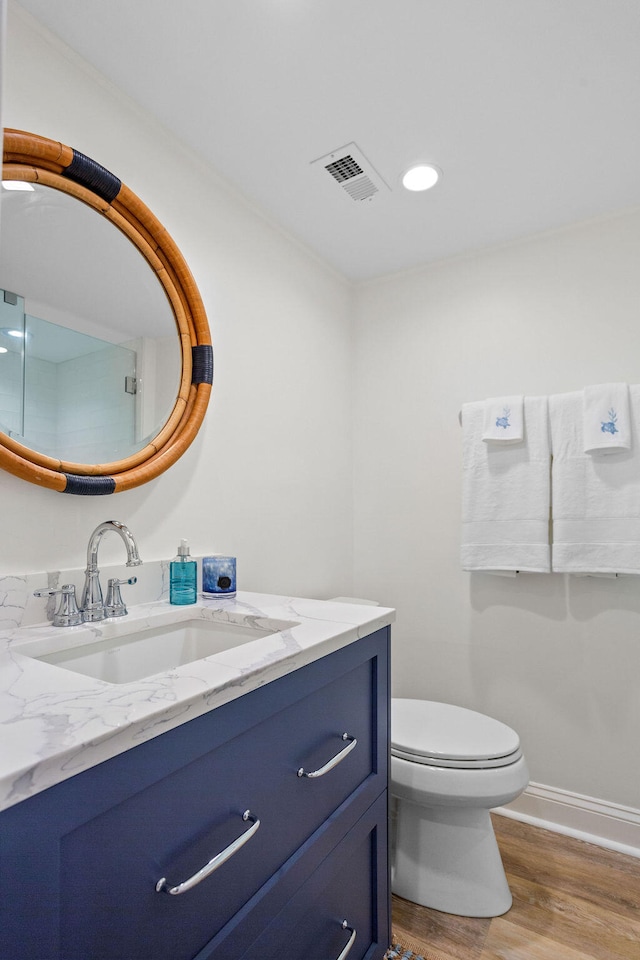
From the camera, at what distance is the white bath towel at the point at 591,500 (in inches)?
68.3

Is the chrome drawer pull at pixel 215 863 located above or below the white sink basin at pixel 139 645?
below

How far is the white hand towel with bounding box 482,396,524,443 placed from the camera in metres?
1.92

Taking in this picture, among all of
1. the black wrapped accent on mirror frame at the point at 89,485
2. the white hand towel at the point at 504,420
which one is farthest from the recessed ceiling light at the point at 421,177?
the black wrapped accent on mirror frame at the point at 89,485

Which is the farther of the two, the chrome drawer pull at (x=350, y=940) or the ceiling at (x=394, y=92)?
the ceiling at (x=394, y=92)

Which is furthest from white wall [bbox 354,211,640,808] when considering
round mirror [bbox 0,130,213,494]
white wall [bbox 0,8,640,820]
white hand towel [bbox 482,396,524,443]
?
round mirror [bbox 0,130,213,494]

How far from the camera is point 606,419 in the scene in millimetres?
1770

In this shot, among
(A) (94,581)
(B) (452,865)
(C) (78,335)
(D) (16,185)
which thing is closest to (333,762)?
(A) (94,581)

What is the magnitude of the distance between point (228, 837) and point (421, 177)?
1858 millimetres

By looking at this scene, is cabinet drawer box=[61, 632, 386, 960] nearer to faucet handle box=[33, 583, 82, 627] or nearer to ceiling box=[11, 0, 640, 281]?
faucet handle box=[33, 583, 82, 627]

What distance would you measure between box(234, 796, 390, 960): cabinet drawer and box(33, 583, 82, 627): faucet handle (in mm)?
667

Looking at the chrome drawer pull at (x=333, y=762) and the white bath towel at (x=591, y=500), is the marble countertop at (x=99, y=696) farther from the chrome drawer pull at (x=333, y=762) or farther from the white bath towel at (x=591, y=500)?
the white bath towel at (x=591, y=500)

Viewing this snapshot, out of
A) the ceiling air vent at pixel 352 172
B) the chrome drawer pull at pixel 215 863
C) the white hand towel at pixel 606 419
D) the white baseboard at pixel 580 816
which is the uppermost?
the ceiling air vent at pixel 352 172

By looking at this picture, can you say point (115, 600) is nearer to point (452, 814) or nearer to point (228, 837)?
point (228, 837)

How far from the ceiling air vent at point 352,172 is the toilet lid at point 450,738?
1745 millimetres
